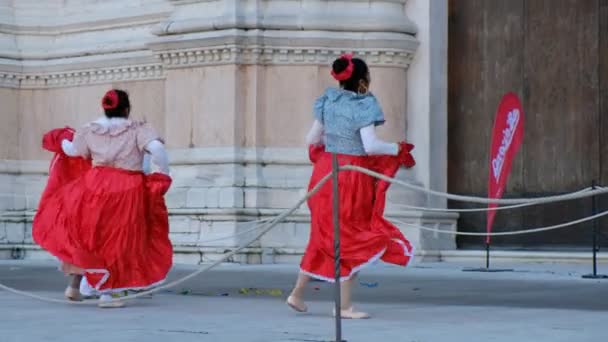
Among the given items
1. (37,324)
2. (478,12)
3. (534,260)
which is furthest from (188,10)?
(37,324)

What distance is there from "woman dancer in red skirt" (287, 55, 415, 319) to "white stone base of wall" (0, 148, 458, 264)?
6268 millimetres

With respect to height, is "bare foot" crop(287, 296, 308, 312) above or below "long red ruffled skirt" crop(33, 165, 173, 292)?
below

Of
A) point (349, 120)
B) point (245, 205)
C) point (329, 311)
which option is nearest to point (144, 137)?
point (349, 120)

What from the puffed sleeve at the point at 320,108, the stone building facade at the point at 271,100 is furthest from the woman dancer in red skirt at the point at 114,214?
the stone building facade at the point at 271,100

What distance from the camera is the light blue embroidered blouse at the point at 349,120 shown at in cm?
1084

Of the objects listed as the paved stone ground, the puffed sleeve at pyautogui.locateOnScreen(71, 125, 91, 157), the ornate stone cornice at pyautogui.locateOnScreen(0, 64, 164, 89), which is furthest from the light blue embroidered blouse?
the ornate stone cornice at pyautogui.locateOnScreen(0, 64, 164, 89)

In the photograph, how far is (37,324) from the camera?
32.6 feet

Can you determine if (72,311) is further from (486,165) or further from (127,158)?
(486,165)

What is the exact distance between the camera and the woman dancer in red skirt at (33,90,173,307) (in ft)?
38.9

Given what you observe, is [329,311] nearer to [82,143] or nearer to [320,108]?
[320,108]

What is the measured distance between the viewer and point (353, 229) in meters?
10.8

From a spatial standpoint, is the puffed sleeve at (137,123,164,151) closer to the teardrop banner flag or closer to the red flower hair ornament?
the red flower hair ornament

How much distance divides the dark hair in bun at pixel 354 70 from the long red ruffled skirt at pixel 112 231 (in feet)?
5.61

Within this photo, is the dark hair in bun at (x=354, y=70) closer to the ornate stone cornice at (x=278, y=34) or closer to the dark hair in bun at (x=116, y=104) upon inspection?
the dark hair in bun at (x=116, y=104)
